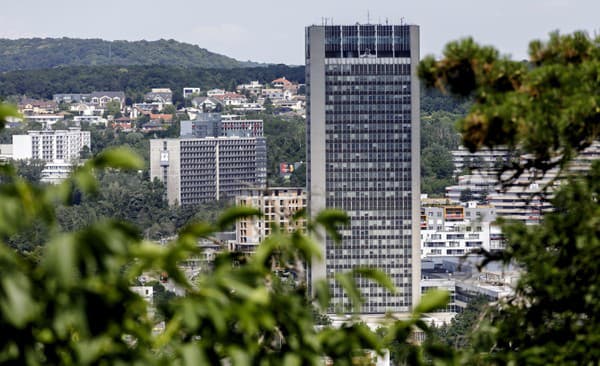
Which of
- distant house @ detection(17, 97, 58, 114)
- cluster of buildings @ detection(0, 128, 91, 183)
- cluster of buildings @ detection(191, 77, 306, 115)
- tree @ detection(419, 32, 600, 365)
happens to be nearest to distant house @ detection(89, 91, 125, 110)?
distant house @ detection(17, 97, 58, 114)

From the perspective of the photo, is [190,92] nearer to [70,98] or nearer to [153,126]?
[70,98]

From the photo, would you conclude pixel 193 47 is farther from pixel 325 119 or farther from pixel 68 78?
pixel 325 119

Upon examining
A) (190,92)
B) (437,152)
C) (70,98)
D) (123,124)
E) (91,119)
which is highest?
(190,92)

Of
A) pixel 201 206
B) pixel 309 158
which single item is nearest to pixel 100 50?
pixel 201 206

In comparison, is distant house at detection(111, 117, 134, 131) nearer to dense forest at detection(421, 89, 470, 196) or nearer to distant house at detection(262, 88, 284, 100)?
distant house at detection(262, 88, 284, 100)

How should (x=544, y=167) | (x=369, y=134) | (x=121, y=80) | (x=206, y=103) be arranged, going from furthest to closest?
1. (x=121, y=80)
2. (x=206, y=103)
3. (x=369, y=134)
4. (x=544, y=167)

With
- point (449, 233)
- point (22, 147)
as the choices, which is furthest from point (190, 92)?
point (449, 233)
